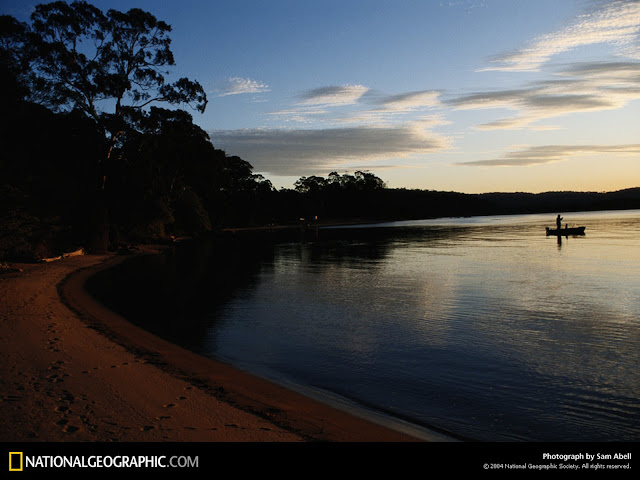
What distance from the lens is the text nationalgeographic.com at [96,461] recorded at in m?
5.12

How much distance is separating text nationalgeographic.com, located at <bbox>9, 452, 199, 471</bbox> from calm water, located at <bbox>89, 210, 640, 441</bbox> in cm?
380

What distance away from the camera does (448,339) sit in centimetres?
1299

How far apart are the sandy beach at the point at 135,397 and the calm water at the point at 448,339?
3.89 ft

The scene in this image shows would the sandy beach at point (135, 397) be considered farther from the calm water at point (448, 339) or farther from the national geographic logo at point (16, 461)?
the calm water at point (448, 339)

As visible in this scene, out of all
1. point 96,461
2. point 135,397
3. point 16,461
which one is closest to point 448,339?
point 135,397

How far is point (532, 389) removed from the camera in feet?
29.6

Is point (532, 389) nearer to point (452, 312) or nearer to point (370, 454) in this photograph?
point (370, 454)

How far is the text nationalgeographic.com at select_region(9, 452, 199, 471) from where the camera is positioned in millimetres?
5125

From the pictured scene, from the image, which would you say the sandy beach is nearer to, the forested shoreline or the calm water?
the calm water

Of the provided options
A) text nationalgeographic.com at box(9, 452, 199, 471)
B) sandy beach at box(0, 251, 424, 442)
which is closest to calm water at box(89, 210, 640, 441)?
sandy beach at box(0, 251, 424, 442)

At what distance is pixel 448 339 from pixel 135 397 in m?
8.43

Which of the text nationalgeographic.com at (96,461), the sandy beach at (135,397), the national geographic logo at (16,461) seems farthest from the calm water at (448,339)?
the national geographic logo at (16,461)

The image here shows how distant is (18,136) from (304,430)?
30.8 meters

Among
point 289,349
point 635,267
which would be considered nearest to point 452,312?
point 289,349
